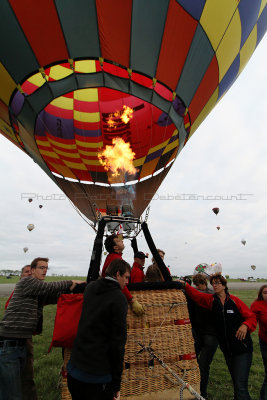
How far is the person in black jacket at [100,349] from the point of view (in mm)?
1557

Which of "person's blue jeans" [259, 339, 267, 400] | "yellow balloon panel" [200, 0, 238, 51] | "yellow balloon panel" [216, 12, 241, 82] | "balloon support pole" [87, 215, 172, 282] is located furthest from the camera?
"yellow balloon panel" [216, 12, 241, 82]

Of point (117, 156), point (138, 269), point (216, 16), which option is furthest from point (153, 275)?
point (216, 16)

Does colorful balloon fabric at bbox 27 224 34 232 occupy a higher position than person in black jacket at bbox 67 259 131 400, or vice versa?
colorful balloon fabric at bbox 27 224 34 232

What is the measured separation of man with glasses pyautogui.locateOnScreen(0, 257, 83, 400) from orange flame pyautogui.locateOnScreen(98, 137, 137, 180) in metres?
4.43

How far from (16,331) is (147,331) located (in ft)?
3.75

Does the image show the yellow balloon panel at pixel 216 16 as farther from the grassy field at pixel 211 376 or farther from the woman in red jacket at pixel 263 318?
the grassy field at pixel 211 376

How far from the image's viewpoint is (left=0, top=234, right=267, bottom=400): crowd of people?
1.58m

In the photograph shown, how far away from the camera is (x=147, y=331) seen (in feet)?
6.92

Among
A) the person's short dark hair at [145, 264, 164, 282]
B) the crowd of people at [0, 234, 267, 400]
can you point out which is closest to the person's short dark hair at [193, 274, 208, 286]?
the crowd of people at [0, 234, 267, 400]

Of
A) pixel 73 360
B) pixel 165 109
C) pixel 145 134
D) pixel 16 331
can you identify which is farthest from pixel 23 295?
pixel 145 134

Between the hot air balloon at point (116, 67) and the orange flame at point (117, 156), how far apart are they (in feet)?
0.14

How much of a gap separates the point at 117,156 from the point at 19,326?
4735mm

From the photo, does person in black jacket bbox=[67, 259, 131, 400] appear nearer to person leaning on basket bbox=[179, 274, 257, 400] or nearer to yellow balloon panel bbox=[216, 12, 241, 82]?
person leaning on basket bbox=[179, 274, 257, 400]

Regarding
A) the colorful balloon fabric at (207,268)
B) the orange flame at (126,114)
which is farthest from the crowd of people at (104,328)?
the orange flame at (126,114)
